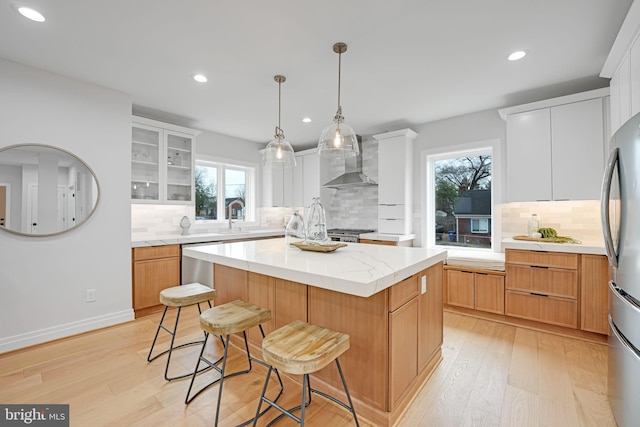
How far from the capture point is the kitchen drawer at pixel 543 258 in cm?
273

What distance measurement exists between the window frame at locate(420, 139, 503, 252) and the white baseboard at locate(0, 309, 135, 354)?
3.97m

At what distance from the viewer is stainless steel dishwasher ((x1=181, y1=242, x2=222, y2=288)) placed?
374 cm

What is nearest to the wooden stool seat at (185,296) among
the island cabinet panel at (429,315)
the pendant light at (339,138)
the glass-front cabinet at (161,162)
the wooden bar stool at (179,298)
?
the wooden bar stool at (179,298)

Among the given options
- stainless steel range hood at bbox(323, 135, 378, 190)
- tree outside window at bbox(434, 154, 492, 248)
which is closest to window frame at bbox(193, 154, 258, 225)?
stainless steel range hood at bbox(323, 135, 378, 190)

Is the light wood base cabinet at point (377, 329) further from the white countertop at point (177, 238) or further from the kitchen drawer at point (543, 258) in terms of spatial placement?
the white countertop at point (177, 238)

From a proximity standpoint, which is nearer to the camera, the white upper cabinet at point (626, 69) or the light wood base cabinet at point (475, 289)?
the white upper cabinet at point (626, 69)

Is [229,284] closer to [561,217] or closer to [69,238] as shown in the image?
[69,238]

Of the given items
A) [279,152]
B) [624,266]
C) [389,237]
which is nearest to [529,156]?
[389,237]

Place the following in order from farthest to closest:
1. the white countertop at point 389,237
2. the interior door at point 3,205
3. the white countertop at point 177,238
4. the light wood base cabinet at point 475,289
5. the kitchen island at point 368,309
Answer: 1. the white countertop at point 389,237
2. the white countertop at point 177,238
3. the light wood base cabinet at point 475,289
4. the interior door at point 3,205
5. the kitchen island at point 368,309

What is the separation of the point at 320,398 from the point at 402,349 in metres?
0.64

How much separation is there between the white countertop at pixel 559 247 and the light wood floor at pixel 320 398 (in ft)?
2.75

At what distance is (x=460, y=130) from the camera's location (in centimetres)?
396

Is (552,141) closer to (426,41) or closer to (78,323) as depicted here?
(426,41)

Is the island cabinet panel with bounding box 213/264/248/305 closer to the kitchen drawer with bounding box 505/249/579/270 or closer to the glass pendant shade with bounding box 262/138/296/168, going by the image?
the glass pendant shade with bounding box 262/138/296/168
